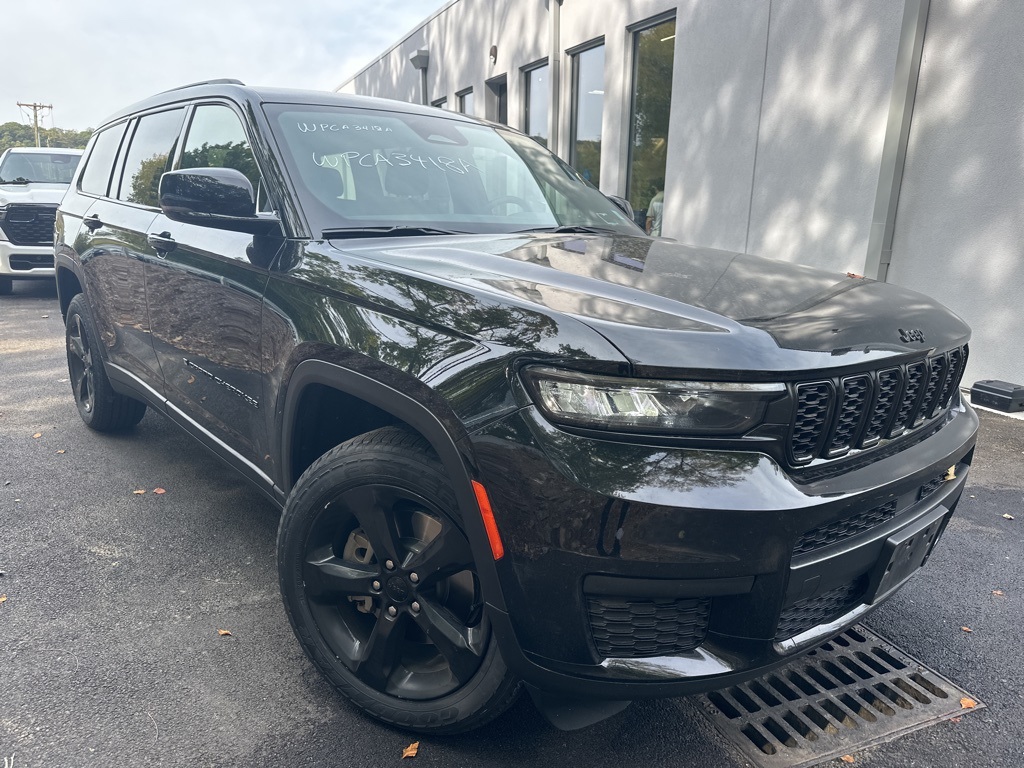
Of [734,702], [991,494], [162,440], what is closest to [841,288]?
[734,702]

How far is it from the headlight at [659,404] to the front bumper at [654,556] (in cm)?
5

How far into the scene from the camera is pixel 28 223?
9.80 meters

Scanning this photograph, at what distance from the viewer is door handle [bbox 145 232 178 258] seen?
3152 millimetres

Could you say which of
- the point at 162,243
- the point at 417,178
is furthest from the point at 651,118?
the point at 162,243

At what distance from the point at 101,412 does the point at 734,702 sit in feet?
12.4

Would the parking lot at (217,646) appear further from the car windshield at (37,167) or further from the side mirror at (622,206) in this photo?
the car windshield at (37,167)

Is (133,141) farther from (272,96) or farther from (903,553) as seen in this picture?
(903,553)

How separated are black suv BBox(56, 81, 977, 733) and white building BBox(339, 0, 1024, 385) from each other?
4099 millimetres

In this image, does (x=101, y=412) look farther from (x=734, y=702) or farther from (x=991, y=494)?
(x=991, y=494)

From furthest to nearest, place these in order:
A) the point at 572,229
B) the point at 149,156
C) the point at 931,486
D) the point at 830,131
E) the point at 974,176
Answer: the point at 830,131
the point at 974,176
the point at 149,156
the point at 572,229
the point at 931,486

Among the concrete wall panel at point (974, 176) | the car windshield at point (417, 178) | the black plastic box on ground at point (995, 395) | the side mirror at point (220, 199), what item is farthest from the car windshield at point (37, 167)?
the black plastic box on ground at point (995, 395)

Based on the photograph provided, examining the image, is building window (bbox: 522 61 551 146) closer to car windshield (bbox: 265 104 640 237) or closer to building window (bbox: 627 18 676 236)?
building window (bbox: 627 18 676 236)

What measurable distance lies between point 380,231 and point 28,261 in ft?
31.3

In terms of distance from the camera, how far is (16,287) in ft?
38.8
